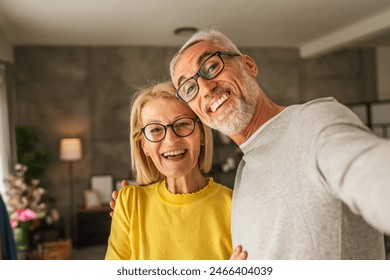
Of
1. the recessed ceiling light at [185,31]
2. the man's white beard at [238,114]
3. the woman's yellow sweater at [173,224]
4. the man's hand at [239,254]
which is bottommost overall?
the man's hand at [239,254]

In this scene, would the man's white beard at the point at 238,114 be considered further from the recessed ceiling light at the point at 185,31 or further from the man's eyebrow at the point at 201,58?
the recessed ceiling light at the point at 185,31

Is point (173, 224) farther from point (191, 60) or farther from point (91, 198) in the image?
point (91, 198)

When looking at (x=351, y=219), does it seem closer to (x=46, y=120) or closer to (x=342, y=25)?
(x=342, y=25)

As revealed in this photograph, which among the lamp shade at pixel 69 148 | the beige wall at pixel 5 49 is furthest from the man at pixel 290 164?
the beige wall at pixel 5 49

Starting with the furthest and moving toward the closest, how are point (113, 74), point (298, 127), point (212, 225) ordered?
point (113, 74) < point (212, 225) < point (298, 127)

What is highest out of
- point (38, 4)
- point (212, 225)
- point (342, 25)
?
point (38, 4)

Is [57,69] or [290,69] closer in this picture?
[290,69]

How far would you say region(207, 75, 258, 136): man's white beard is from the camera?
0.95 m

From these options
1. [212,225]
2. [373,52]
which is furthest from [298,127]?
[373,52]

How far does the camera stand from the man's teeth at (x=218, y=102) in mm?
956

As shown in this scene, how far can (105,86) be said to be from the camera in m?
2.84

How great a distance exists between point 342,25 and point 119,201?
975 mm

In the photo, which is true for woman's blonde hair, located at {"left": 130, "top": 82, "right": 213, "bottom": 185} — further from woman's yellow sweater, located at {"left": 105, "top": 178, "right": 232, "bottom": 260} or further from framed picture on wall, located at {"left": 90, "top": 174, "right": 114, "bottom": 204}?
framed picture on wall, located at {"left": 90, "top": 174, "right": 114, "bottom": 204}
